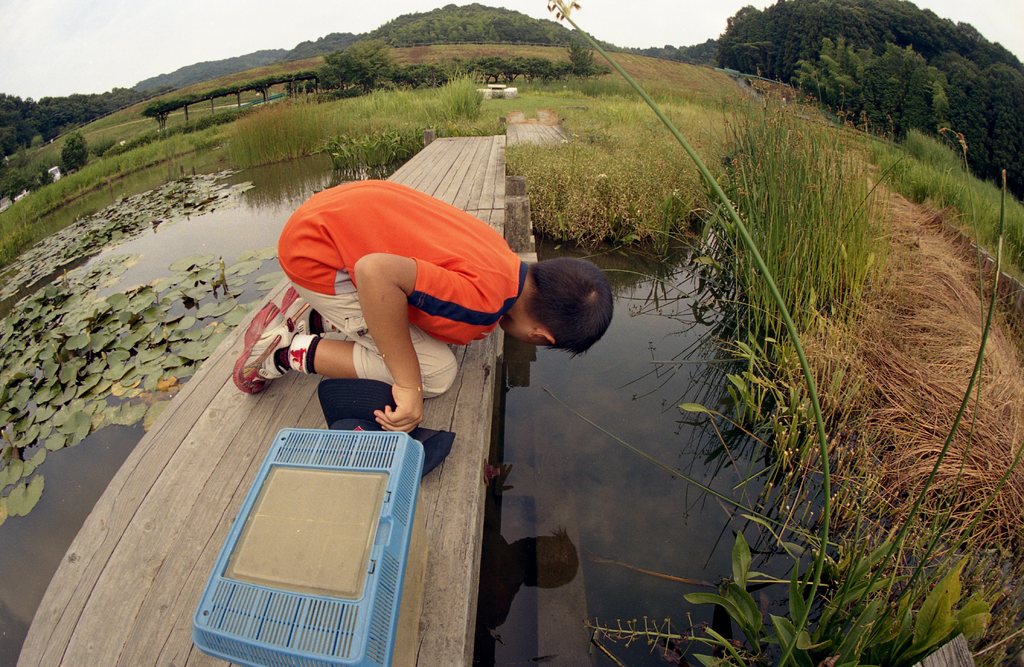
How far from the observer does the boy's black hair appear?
1564 mm

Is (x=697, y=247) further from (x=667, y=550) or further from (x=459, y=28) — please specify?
(x=459, y=28)

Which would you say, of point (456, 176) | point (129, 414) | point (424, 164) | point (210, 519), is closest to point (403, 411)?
point (210, 519)

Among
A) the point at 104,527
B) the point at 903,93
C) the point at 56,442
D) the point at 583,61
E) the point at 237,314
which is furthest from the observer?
the point at 583,61

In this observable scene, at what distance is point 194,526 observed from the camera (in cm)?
138

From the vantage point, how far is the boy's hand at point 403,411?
4.98 ft

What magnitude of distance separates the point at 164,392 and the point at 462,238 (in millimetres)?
2381

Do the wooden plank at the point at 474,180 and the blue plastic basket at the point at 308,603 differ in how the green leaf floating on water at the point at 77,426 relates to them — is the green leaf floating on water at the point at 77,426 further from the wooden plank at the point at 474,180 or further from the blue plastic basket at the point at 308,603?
the wooden plank at the point at 474,180

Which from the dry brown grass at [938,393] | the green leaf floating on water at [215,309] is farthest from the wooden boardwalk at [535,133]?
the dry brown grass at [938,393]

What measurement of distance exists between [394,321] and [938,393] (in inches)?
95.1

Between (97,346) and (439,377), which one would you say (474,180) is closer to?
(97,346)

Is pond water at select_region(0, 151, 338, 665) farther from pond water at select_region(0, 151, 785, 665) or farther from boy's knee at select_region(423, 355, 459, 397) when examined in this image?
boy's knee at select_region(423, 355, 459, 397)

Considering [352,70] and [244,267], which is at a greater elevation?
[352,70]

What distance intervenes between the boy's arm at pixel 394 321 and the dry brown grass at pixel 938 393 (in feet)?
5.40

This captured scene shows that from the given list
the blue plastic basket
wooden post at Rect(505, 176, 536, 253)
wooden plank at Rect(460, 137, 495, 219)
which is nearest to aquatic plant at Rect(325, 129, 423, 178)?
wooden plank at Rect(460, 137, 495, 219)
